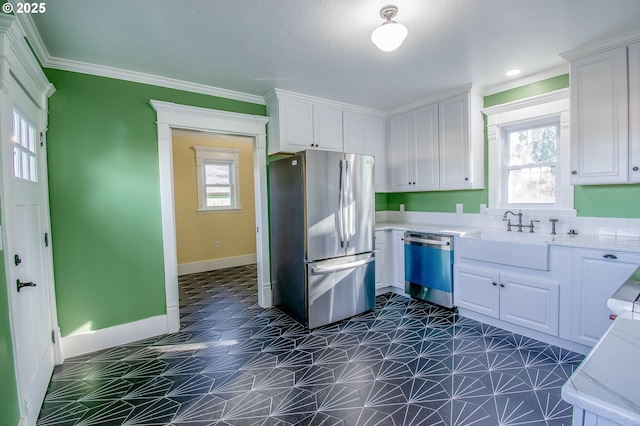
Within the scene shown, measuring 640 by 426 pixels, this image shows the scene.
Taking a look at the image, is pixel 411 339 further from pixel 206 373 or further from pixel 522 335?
pixel 206 373

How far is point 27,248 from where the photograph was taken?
6.84ft

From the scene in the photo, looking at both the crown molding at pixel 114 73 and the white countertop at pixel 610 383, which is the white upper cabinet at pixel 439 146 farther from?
the white countertop at pixel 610 383

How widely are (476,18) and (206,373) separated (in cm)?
331

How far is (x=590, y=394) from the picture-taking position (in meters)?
0.63

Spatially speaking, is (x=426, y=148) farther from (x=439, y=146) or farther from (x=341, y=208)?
(x=341, y=208)

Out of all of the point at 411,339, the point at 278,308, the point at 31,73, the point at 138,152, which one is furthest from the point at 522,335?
the point at 31,73

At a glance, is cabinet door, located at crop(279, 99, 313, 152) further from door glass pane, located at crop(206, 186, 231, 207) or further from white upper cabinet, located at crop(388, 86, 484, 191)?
door glass pane, located at crop(206, 186, 231, 207)

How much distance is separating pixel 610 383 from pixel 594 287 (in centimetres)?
235

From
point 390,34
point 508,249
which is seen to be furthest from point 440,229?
point 390,34

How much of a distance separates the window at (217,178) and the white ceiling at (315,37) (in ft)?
8.81

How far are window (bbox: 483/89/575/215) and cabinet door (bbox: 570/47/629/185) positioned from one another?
12.4 inches

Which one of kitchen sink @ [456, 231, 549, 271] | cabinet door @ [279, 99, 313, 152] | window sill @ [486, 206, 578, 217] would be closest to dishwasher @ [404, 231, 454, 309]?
kitchen sink @ [456, 231, 549, 271]

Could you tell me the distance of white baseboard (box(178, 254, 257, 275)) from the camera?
556cm

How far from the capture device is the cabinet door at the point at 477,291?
10.00 ft
